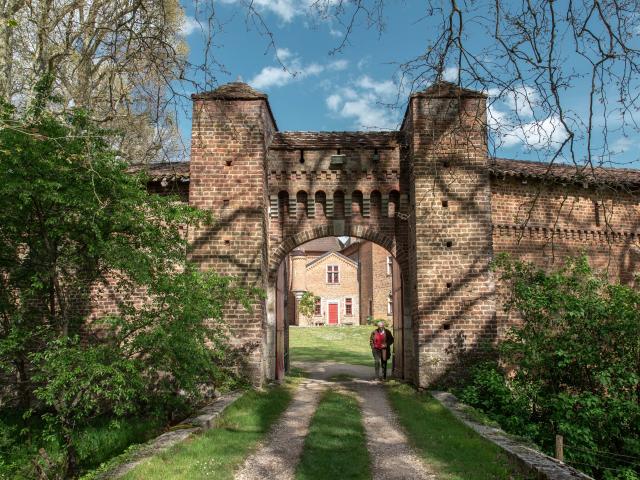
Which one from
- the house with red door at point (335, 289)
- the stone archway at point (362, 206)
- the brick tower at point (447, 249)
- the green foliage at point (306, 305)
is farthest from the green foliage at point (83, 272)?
the house with red door at point (335, 289)

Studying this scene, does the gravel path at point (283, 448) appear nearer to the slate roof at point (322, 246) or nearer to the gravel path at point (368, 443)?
the gravel path at point (368, 443)

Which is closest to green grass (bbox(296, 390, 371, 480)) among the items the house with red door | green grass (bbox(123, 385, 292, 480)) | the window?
green grass (bbox(123, 385, 292, 480))

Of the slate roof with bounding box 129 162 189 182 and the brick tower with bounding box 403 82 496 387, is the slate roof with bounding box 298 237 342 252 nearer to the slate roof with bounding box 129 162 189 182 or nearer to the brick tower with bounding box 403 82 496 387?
the slate roof with bounding box 129 162 189 182

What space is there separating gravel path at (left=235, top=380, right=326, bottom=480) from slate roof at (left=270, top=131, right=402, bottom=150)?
5.97 meters

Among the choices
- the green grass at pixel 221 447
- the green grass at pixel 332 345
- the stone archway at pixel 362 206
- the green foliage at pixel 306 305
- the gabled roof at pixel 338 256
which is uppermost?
the gabled roof at pixel 338 256

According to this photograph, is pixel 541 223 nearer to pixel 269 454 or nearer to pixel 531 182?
pixel 531 182

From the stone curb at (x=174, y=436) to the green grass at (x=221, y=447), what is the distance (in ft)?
0.30

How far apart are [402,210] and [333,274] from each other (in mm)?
32826

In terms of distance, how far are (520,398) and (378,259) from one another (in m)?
31.4

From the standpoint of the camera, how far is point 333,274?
4500cm

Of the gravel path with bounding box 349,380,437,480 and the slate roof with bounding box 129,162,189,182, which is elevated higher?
the slate roof with bounding box 129,162,189,182

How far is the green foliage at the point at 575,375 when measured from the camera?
28.5 ft

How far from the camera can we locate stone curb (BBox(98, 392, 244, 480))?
5500 mm

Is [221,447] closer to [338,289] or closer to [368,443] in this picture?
[368,443]
